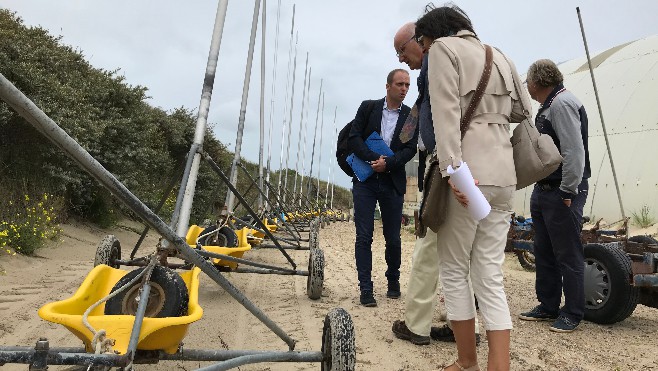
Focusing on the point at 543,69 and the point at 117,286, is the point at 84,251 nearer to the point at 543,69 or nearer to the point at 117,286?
the point at 117,286

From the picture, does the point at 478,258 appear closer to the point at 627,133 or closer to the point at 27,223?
the point at 27,223

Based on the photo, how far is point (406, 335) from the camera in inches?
122

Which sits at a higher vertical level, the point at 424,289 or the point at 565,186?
the point at 565,186

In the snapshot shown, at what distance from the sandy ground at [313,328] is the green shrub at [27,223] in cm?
20

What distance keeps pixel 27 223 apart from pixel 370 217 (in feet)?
13.1

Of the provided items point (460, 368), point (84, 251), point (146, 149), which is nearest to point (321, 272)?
point (460, 368)

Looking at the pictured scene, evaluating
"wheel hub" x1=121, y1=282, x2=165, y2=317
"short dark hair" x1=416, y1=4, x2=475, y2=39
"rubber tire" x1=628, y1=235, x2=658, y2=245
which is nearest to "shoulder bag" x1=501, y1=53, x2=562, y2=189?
"short dark hair" x1=416, y1=4, x2=475, y2=39

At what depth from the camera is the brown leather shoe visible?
119 inches

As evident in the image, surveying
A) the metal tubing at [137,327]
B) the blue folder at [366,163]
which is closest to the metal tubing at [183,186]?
the metal tubing at [137,327]

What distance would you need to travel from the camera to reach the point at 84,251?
6.66 meters

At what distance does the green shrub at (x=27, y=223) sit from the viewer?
17.5 feet

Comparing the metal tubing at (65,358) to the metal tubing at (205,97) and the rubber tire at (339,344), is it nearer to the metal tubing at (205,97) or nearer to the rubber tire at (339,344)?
the rubber tire at (339,344)

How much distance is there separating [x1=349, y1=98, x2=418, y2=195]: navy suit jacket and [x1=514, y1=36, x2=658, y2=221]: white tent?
8.93 metres

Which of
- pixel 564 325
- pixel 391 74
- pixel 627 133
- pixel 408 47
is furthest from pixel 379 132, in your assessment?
pixel 627 133
